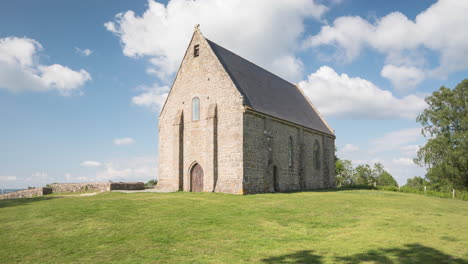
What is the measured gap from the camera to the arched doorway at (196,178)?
2617 centimetres

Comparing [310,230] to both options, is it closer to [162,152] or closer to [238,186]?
[238,186]

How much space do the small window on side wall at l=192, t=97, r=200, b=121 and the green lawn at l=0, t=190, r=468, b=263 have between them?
12567mm

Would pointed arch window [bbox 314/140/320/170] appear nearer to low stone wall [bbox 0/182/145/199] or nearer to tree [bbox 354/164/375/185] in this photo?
low stone wall [bbox 0/182/145/199]

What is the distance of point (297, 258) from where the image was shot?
790 centimetres

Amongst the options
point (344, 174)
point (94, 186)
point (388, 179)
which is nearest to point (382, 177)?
point (388, 179)

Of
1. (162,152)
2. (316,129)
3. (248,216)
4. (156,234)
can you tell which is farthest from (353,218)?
(316,129)

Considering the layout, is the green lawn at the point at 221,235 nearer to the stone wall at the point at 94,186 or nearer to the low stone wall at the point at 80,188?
the stone wall at the point at 94,186

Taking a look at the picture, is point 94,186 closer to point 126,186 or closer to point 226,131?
point 126,186

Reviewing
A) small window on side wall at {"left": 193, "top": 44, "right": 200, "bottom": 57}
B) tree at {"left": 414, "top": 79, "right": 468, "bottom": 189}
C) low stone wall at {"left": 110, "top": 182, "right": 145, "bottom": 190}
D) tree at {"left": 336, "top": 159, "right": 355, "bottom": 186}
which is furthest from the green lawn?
tree at {"left": 336, "top": 159, "right": 355, "bottom": 186}

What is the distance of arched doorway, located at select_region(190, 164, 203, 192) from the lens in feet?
85.9

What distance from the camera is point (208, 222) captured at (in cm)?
1221

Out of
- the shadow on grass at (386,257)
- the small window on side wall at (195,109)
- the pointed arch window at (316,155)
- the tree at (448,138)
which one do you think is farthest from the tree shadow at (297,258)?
the tree at (448,138)

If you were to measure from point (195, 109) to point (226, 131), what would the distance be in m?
4.32

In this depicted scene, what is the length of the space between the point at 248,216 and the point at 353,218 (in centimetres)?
464
